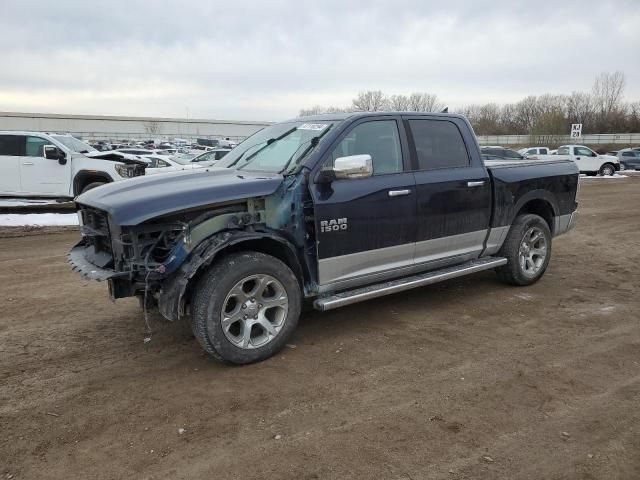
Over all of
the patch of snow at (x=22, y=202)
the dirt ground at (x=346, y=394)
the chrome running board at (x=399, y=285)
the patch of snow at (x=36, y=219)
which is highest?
the patch of snow at (x=22, y=202)

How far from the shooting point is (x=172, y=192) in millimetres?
3982

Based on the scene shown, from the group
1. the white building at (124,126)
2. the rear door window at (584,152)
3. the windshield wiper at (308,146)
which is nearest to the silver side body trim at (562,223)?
the windshield wiper at (308,146)

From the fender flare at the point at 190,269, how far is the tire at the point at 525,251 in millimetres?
3385

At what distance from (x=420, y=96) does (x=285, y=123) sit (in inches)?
2809

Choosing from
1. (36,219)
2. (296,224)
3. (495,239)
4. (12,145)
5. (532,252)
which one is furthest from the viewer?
(12,145)

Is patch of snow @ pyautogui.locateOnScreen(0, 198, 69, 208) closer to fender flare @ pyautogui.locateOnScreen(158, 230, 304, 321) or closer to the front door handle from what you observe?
fender flare @ pyautogui.locateOnScreen(158, 230, 304, 321)

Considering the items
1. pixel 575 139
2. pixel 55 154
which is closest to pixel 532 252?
pixel 55 154

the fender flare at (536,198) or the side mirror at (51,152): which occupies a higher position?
the side mirror at (51,152)

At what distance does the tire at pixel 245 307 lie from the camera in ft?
13.0

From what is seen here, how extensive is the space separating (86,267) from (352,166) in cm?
227

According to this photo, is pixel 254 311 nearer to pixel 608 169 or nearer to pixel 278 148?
pixel 278 148

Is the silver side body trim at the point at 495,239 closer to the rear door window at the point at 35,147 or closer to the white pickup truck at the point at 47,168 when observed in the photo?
the white pickup truck at the point at 47,168

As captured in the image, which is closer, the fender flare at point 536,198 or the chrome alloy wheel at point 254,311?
the chrome alloy wheel at point 254,311

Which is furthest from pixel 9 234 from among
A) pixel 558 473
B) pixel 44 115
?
pixel 44 115
